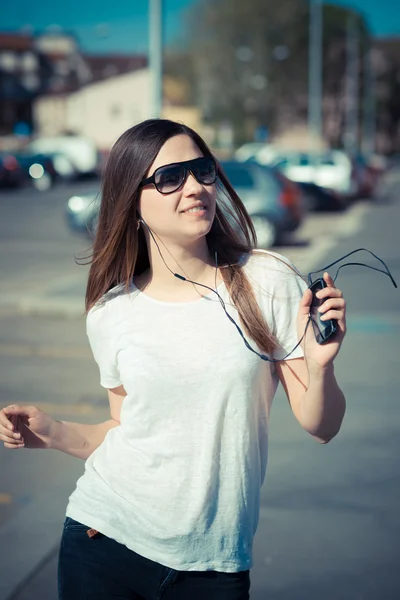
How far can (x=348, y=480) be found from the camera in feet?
17.9

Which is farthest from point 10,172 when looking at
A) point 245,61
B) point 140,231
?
point 245,61

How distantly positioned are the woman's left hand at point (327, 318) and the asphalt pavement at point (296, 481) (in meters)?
2.08

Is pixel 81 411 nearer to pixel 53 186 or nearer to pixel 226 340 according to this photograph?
pixel 226 340

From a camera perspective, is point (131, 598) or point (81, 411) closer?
point (131, 598)

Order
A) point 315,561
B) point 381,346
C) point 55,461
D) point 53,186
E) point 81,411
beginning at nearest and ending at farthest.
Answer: point 315,561 → point 55,461 → point 81,411 → point 381,346 → point 53,186

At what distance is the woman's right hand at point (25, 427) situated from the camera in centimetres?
248

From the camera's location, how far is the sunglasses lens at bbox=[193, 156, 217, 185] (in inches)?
97.0

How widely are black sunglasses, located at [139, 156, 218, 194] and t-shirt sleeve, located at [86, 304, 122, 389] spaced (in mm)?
325

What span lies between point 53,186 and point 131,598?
44650 millimetres

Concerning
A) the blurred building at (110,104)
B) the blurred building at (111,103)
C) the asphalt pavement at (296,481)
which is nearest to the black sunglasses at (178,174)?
the asphalt pavement at (296,481)

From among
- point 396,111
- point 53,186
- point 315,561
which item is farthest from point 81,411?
point 396,111

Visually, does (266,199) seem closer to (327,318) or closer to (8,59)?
(327,318)

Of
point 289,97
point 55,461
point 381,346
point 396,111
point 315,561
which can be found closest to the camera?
point 315,561

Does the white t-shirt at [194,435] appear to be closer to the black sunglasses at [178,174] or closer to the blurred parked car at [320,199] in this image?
the black sunglasses at [178,174]
